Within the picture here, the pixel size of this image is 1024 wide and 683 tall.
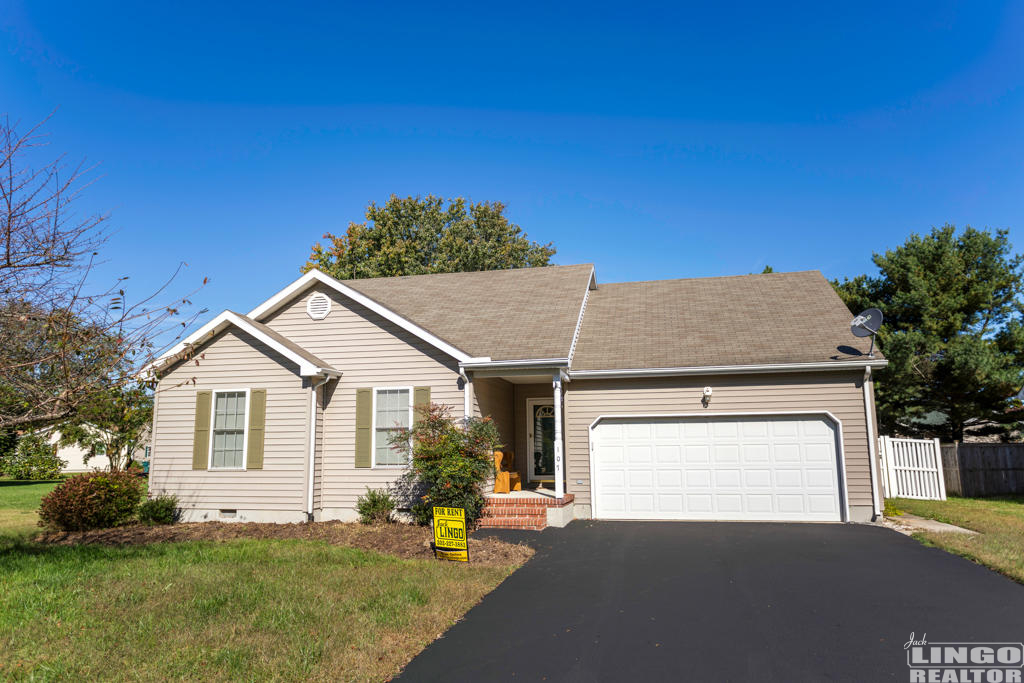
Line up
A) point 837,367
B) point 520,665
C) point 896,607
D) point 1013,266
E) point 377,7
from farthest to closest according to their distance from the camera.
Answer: point 1013,266
point 377,7
point 837,367
point 896,607
point 520,665

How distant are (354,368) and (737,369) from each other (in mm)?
7797

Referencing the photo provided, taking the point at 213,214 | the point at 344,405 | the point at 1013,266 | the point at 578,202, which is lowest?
the point at 344,405

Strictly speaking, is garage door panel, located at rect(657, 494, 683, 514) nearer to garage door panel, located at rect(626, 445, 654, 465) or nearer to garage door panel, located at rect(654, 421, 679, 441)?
garage door panel, located at rect(626, 445, 654, 465)

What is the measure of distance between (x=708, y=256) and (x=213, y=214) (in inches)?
673

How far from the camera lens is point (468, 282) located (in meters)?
18.0

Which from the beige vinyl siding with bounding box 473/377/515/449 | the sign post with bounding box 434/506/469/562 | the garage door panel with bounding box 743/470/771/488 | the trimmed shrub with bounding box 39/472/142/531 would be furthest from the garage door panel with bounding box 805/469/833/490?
the trimmed shrub with bounding box 39/472/142/531

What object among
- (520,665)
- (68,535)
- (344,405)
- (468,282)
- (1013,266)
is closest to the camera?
(520,665)

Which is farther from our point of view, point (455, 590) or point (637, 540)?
point (637, 540)

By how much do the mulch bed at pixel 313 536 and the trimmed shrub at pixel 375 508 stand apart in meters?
0.21

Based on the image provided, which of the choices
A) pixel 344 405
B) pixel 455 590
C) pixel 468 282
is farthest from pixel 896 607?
pixel 468 282

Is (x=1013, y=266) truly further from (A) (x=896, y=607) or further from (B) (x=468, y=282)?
(A) (x=896, y=607)

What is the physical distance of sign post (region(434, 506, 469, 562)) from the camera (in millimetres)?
8562

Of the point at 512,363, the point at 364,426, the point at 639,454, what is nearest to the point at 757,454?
the point at 639,454

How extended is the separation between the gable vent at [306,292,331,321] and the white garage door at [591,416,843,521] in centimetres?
631
